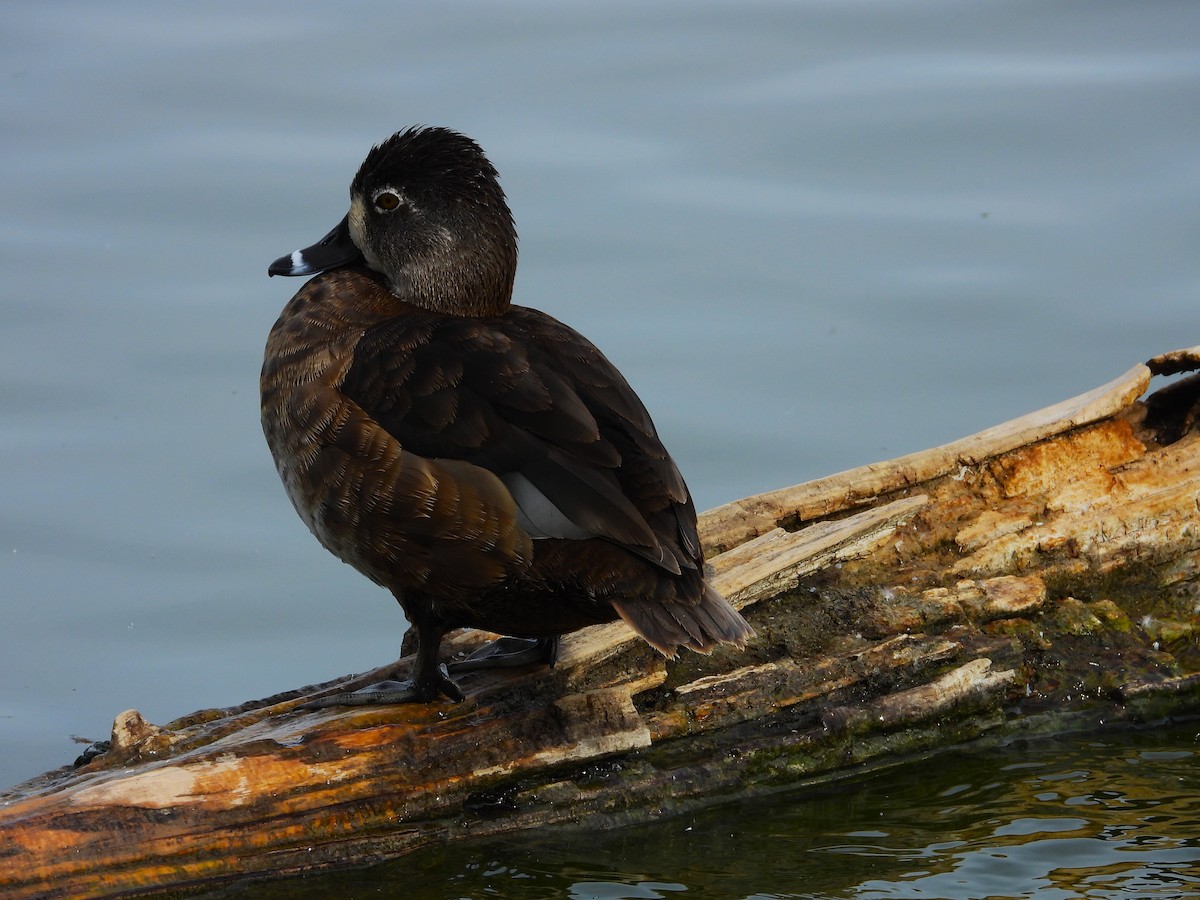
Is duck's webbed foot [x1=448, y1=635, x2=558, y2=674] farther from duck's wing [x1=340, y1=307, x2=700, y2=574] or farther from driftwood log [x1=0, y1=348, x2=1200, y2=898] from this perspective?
duck's wing [x1=340, y1=307, x2=700, y2=574]

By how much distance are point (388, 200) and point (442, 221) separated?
17 centimetres

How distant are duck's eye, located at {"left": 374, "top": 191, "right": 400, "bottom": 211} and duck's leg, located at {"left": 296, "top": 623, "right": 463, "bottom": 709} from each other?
1.16 meters

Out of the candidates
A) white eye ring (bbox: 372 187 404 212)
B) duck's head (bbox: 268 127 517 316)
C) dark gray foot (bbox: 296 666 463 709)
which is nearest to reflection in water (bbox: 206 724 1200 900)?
dark gray foot (bbox: 296 666 463 709)

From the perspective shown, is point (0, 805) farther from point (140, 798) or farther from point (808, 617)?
point (808, 617)

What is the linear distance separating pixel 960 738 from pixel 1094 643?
0.45 meters

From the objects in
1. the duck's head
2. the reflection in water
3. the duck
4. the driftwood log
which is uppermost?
the duck's head

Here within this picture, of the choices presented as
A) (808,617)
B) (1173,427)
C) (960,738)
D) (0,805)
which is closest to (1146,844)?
(960,738)

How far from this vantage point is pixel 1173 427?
4754 mm

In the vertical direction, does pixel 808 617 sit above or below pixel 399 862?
above

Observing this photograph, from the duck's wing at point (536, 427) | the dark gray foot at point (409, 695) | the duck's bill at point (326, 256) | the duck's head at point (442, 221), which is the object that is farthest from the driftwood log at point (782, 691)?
the duck's bill at point (326, 256)

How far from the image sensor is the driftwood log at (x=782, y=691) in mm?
3539

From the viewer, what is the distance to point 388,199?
4441 mm

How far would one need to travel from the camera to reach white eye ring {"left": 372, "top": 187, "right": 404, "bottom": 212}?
4.43 m

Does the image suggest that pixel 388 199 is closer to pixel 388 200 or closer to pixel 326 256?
pixel 388 200
